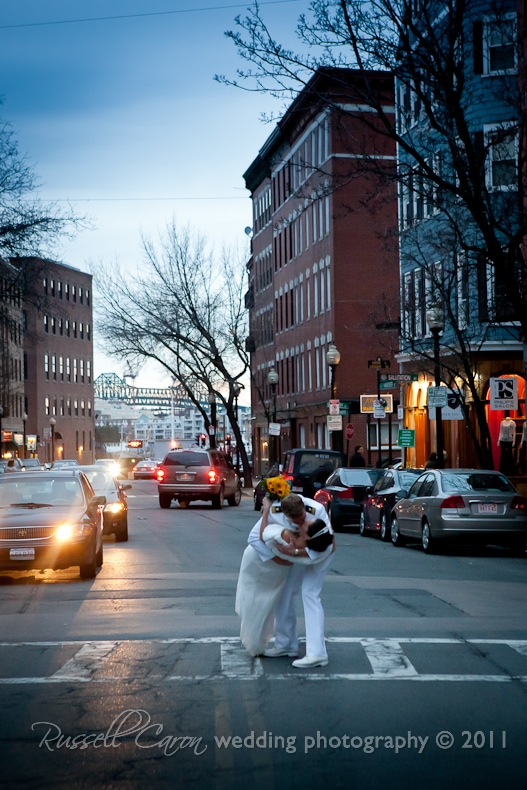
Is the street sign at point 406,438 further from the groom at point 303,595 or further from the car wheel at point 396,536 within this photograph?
the groom at point 303,595

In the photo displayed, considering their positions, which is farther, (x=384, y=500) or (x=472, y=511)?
(x=384, y=500)

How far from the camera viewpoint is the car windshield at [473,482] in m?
22.5

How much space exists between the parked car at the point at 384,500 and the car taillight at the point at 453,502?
10.8ft

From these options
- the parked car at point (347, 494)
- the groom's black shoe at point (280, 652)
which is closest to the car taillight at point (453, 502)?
the parked car at point (347, 494)

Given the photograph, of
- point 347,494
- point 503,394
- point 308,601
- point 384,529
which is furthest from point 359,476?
point 308,601

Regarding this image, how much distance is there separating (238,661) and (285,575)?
2.78ft

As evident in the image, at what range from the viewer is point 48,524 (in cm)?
1778

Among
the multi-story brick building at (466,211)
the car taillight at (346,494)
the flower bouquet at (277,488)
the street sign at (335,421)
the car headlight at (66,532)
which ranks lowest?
the car taillight at (346,494)

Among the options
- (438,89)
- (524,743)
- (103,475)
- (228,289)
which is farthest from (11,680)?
(228,289)

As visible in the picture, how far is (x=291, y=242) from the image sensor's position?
69125mm

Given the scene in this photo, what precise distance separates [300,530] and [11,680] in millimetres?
2625

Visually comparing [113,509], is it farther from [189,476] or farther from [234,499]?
[234,499]

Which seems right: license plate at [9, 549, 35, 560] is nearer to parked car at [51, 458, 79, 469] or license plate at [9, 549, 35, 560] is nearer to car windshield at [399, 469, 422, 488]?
car windshield at [399, 469, 422, 488]

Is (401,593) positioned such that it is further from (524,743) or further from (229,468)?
(229,468)
